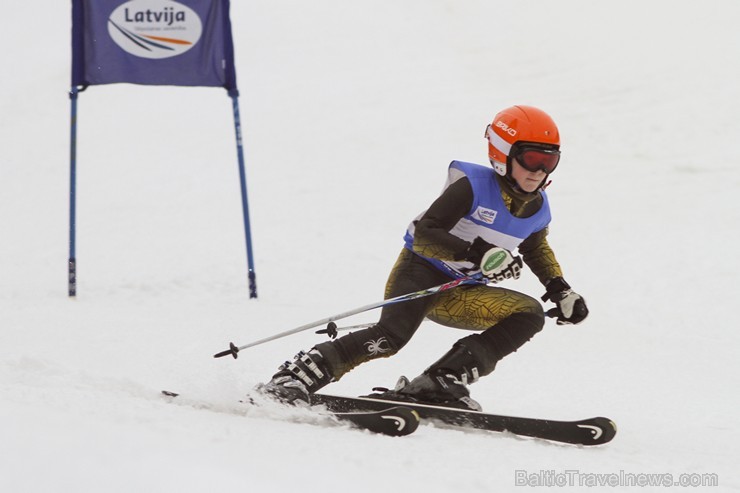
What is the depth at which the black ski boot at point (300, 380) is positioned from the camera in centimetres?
465

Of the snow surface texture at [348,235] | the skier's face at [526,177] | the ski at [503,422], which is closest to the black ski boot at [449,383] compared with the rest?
the ski at [503,422]

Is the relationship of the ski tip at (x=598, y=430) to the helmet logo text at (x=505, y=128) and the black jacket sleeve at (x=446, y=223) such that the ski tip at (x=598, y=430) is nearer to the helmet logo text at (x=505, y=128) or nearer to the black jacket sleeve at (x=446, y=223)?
the black jacket sleeve at (x=446, y=223)

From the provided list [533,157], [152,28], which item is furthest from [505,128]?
[152,28]

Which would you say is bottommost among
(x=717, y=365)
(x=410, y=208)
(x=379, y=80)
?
(x=717, y=365)

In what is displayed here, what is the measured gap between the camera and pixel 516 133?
4.76 meters

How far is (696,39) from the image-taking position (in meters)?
17.0

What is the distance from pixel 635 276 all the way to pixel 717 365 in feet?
8.06

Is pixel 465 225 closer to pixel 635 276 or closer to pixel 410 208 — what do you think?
pixel 635 276

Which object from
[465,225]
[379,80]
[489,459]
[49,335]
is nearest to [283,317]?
[49,335]

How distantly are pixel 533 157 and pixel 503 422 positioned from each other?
1.29 metres

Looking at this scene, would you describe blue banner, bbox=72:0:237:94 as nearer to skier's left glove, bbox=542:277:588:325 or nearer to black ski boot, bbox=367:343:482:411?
black ski boot, bbox=367:343:482:411

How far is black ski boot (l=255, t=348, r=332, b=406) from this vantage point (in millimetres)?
4652

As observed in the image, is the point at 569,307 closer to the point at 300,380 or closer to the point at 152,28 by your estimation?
the point at 300,380

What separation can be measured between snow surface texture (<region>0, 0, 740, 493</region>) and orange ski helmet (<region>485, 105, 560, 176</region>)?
4.49ft
